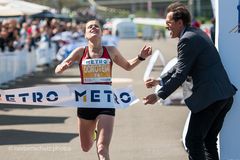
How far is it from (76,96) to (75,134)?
355 centimetres

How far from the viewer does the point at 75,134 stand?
11500 mm

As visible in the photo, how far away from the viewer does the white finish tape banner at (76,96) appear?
7.72 meters

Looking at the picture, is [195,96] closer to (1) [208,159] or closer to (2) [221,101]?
(2) [221,101]

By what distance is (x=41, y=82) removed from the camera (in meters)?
22.0

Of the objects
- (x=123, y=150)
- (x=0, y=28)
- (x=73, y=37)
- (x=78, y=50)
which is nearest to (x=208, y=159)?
(x=78, y=50)

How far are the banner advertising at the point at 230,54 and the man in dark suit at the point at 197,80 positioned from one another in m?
0.96

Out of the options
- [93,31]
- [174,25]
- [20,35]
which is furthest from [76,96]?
[20,35]

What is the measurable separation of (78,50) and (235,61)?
181 centimetres

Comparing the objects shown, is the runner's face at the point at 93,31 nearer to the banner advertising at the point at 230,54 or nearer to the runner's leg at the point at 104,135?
the runner's leg at the point at 104,135

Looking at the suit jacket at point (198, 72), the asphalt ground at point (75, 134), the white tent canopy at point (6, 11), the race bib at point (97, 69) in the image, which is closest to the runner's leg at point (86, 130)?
the race bib at point (97, 69)

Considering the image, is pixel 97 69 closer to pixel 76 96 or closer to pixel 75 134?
pixel 76 96

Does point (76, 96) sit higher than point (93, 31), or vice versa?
point (93, 31)

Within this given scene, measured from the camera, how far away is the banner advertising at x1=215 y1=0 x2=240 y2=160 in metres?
7.70

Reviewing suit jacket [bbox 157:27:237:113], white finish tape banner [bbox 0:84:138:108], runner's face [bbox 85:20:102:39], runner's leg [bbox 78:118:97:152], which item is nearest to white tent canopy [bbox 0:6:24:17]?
white finish tape banner [bbox 0:84:138:108]
